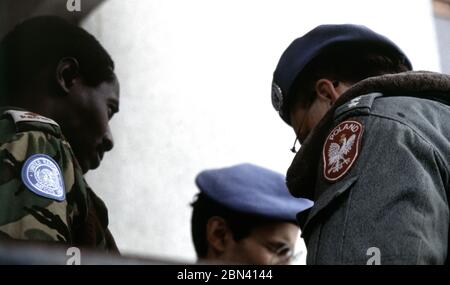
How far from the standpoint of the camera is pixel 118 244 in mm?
1367

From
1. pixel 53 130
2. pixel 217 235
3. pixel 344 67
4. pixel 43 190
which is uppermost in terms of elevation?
pixel 344 67

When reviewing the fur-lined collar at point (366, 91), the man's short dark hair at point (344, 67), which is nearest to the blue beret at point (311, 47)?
the man's short dark hair at point (344, 67)

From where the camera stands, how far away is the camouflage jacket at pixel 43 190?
4.04 ft

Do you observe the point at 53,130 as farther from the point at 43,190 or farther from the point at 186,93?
the point at 186,93

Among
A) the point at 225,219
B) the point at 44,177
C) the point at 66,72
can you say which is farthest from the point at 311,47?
the point at 44,177

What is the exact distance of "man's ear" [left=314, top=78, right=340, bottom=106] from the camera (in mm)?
1441

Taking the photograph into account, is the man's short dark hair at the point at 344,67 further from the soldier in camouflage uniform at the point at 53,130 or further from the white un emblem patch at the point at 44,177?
the white un emblem patch at the point at 44,177

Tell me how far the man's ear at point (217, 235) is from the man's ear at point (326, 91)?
1.07 ft

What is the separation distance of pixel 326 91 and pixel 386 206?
0.49m

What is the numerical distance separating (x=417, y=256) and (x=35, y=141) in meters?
0.72

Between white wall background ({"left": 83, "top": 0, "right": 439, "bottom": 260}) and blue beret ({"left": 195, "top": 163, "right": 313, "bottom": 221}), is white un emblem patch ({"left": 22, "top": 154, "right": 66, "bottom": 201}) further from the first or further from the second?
blue beret ({"left": 195, "top": 163, "right": 313, "bottom": 221})

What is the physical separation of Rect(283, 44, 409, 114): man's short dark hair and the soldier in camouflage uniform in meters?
0.39

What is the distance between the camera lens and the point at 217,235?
56.6 inches
